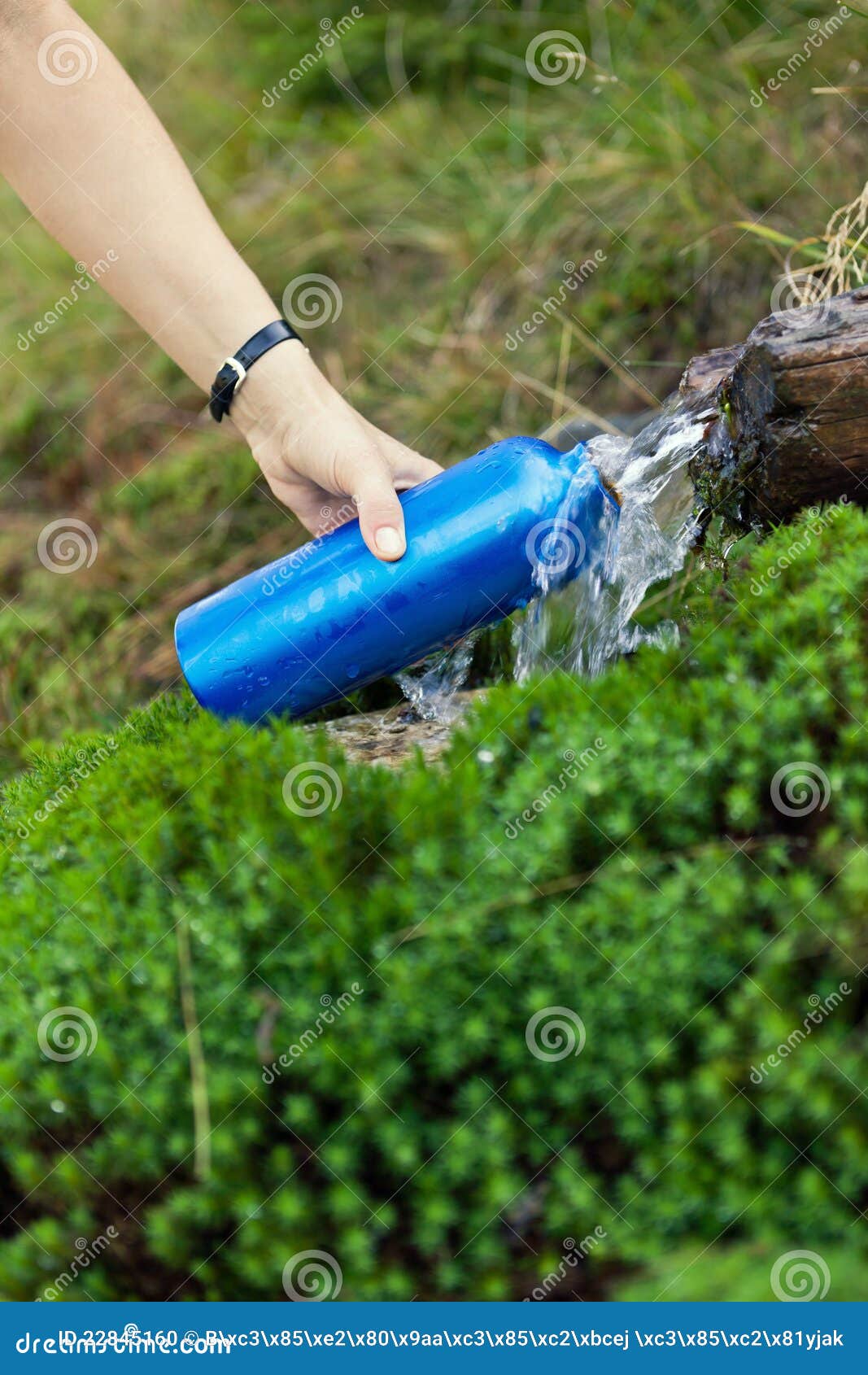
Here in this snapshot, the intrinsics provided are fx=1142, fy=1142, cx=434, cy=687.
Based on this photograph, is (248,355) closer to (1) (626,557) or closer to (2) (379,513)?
(2) (379,513)

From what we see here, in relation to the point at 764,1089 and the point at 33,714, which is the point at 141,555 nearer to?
the point at 33,714

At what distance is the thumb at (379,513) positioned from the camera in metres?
2.97

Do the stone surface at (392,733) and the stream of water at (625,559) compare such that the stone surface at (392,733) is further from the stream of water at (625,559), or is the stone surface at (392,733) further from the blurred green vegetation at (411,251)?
the blurred green vegetation at (411,251)

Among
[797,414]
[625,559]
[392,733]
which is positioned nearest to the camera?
[797,414]

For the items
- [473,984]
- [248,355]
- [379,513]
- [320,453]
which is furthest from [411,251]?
[473,984]

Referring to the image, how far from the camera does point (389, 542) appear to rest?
9.75ft

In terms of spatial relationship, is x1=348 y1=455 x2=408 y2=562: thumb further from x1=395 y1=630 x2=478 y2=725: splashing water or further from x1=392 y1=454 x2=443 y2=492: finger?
x1=395 y1=630 x2=478 y2=725: splashing water

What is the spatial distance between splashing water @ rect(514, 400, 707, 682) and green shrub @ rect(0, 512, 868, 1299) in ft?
2.19

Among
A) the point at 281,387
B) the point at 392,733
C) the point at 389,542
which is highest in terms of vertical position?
the point at 281,387

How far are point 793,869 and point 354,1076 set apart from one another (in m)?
0.89

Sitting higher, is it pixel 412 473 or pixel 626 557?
pixel 412 473

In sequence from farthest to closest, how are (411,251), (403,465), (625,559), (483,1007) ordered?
1. (411,251)
2. (403,465)
3. (625,559)
4. (483,1007)

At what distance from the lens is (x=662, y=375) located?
479 cm

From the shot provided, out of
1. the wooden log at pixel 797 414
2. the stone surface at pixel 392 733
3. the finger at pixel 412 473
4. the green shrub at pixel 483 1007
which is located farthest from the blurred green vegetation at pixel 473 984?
the finger at pixel 412 473
